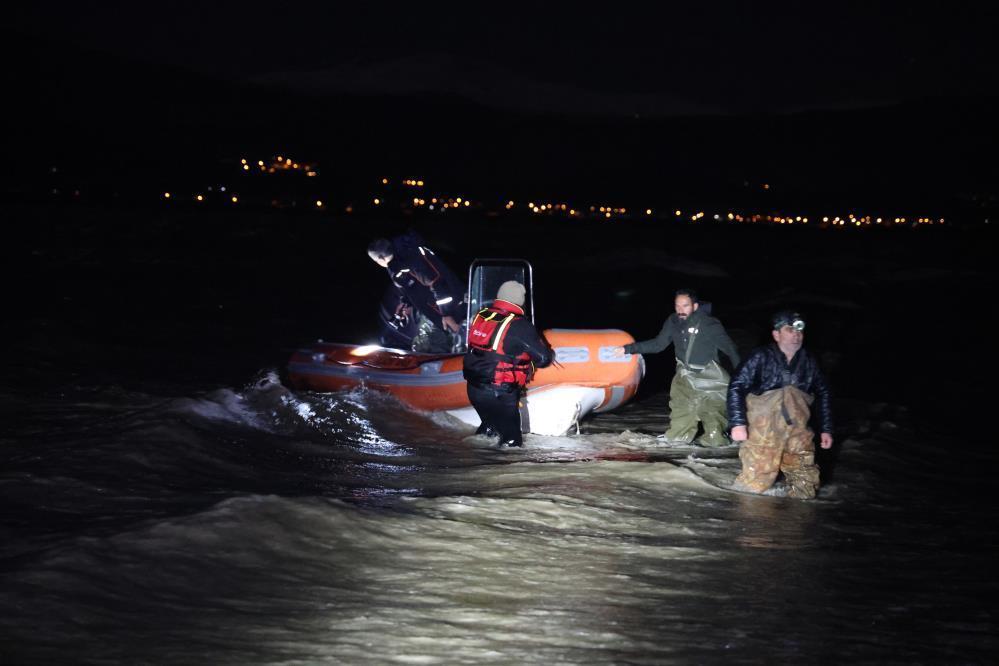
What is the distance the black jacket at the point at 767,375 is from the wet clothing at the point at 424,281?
430 centimetres

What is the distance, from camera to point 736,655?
155 inches

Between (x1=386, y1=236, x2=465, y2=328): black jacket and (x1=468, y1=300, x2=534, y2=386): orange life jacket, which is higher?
(x1=386, y1=236, x2=465, y2=328): black jacket

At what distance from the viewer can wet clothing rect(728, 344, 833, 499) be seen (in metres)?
6.24

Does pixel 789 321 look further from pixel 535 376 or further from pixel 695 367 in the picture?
pixel 535 376

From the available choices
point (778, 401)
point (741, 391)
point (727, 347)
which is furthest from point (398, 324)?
point (778, 401)

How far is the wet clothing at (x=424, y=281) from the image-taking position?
10039mm

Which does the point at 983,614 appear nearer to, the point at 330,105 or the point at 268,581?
the point at 268,581

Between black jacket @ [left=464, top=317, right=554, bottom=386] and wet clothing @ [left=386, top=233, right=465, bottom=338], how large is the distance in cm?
225

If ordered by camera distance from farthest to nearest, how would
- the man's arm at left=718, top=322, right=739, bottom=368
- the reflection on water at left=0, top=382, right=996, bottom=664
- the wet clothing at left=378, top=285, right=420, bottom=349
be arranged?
1. the wet clothing at left=378, top=285, right=420, bottom=349
2. the man's arm at left=718, top=322, right=739, bottom=368
3. the reflection on water at left=0, top=382, right=996, bottom=664

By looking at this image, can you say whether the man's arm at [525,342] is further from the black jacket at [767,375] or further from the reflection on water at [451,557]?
the black jacket at [767,375]

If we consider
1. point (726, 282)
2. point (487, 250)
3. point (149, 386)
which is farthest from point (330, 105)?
point (149, 386)

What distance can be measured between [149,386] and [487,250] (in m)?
45.8

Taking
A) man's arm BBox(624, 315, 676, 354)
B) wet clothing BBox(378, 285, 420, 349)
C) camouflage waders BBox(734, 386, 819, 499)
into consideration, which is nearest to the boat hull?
wet clothing BBox(378, 285, 420, 349)

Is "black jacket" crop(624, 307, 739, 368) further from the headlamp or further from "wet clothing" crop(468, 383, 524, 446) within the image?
the headlamp
